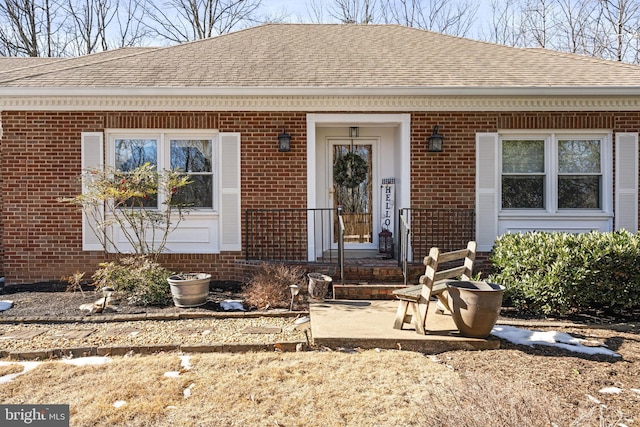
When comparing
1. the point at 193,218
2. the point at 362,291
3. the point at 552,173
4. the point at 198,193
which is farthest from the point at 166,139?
the point at 552,173

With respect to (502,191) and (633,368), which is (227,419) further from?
(502,191)

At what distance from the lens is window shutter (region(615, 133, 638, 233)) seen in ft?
23.2

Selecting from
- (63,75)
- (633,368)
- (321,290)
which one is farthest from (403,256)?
(63,75)

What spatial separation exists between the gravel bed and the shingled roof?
3627mm

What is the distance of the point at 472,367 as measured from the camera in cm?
379

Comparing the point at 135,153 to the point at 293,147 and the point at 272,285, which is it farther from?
the point at 272,285

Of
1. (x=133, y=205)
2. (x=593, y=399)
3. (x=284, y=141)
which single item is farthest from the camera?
(x=284, y=141)

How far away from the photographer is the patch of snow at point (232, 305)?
18.8 ft

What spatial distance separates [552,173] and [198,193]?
19.8ft

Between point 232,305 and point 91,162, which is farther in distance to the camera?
point 91,162

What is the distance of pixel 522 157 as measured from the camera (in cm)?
735

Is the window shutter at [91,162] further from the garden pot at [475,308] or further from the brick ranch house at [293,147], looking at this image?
the garden pot at [475,308]

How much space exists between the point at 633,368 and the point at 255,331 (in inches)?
142

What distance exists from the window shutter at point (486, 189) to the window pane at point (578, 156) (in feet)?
3.86
